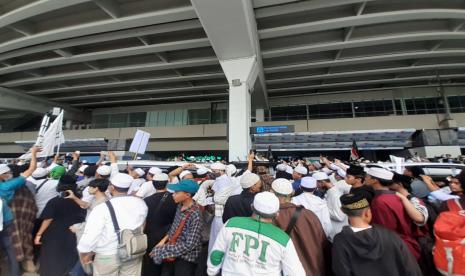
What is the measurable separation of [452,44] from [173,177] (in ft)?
59.0

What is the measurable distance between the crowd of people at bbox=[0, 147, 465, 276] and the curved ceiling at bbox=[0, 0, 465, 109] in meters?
9.21

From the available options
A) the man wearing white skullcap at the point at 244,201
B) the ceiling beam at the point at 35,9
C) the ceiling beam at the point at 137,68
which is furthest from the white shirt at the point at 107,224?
the ceiling beam at the point at 137,68

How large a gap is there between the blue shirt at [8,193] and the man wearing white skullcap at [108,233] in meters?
1.34

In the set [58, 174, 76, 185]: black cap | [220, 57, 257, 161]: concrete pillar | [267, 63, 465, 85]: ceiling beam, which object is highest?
[267, 63, 465, 85]: ceiling beam

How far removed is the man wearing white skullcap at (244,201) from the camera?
2867 millimetres

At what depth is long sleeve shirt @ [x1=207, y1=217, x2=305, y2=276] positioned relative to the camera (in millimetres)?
1820

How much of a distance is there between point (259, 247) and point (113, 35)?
45.1 ft

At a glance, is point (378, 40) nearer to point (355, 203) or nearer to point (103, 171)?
point (355, 203)

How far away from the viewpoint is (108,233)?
92.0 inches

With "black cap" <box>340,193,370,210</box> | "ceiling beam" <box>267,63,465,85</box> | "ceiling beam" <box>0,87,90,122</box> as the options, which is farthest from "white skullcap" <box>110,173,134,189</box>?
"ceiling beam" <box>0,87,90,122</box>

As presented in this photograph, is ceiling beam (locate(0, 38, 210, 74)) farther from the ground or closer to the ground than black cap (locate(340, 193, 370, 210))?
farther from the ground

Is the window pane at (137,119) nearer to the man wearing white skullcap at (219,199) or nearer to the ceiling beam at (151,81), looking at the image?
the ceiling beam at (151,81)

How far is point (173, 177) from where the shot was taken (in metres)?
4.58

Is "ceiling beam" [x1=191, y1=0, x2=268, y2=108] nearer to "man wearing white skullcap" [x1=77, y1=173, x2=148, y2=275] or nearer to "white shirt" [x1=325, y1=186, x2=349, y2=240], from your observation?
"white shirt" [x1=325, y1=186, x2=349, y2=240]
